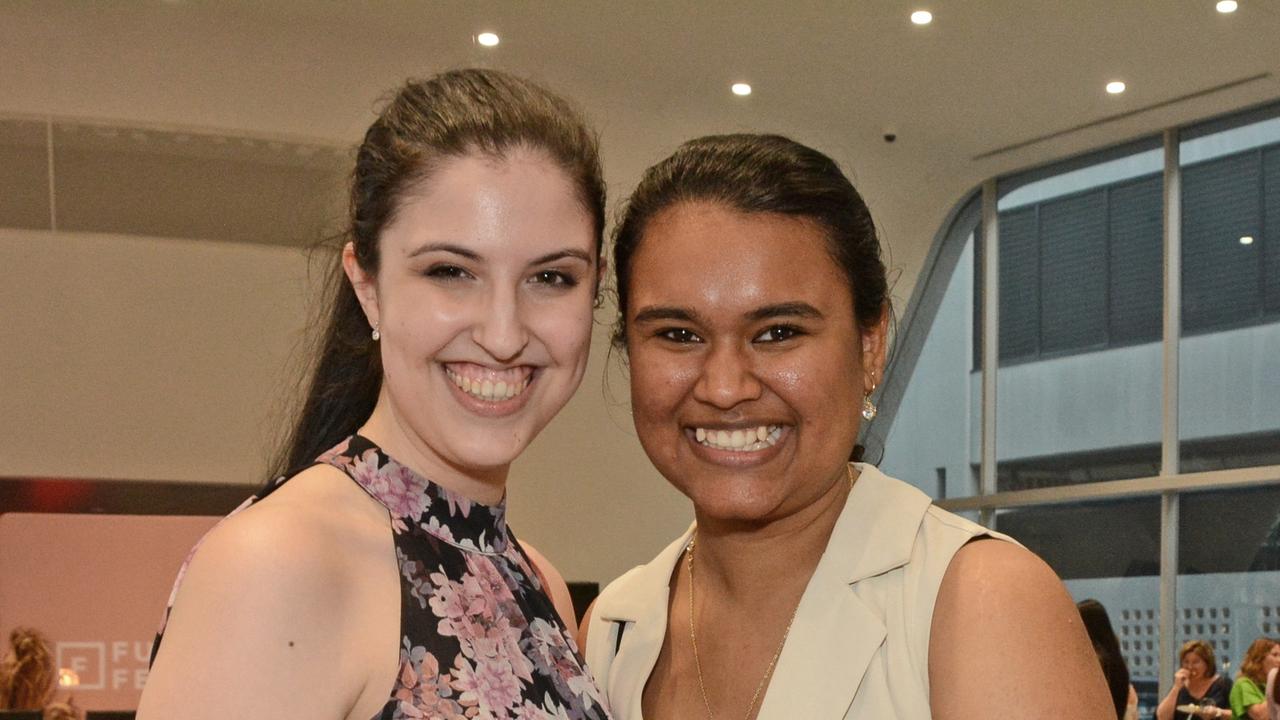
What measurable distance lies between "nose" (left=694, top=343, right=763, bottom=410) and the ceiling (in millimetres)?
6807

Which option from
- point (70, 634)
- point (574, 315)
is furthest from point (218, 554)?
point (70, 634)

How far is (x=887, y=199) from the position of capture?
1170 centimetres

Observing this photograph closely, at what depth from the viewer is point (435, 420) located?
1.87 metres

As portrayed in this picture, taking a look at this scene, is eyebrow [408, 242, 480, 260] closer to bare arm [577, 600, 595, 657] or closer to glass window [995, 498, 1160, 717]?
bare arm [577, 600, 595, 657]

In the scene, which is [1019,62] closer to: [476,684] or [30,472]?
[30,472]

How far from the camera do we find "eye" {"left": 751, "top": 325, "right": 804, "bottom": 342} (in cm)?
214

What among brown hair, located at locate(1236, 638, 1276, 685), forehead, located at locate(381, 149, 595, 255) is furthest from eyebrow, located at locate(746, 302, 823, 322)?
brown hair, located at locate(1236, 638, 1276, 685)

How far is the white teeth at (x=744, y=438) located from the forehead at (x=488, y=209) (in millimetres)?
425

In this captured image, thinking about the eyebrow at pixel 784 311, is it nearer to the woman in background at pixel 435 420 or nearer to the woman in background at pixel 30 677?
the woman in background at pixel 435 420

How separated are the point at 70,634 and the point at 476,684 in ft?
22.8

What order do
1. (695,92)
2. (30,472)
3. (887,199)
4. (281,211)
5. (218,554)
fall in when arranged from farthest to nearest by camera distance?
(887,199) < (695,92) < (281,211) < (30,472) < (218,554)

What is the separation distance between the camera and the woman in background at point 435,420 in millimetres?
1610

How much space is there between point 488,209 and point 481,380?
0.22m

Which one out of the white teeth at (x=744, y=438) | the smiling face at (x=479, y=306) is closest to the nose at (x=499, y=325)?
the smiling face at (x=479, y=306)
